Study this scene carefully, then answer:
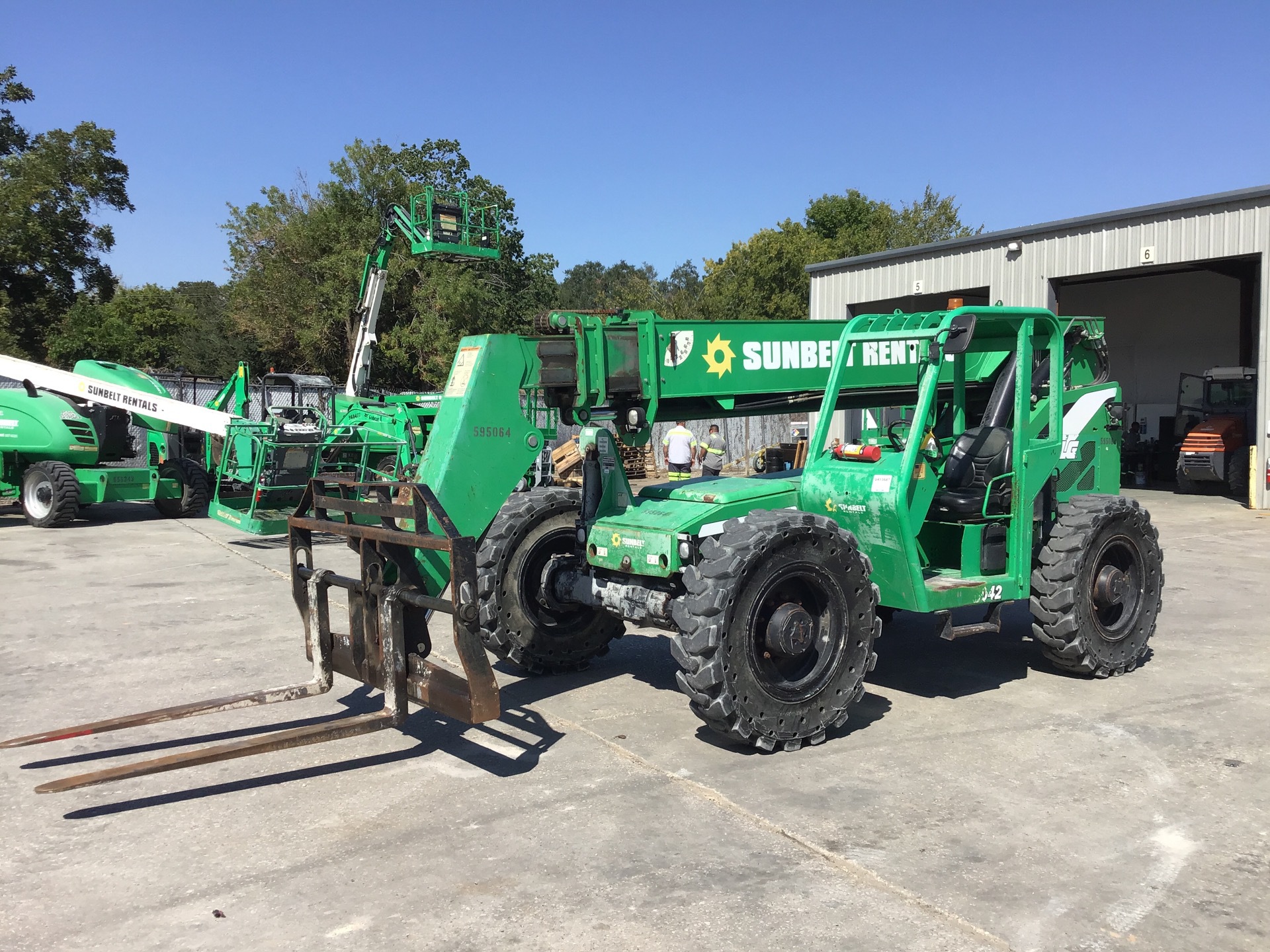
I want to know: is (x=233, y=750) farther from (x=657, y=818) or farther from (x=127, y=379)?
(x=127, y=379)

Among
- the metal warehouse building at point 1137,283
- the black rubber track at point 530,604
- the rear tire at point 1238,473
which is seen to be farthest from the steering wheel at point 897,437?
the rear tire at point 1238,473

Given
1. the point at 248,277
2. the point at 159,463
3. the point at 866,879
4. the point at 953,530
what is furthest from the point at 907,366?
the point at 248,277

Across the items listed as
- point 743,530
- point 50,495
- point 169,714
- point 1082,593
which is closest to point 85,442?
point 50,495

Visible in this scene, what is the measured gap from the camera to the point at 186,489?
18594mm

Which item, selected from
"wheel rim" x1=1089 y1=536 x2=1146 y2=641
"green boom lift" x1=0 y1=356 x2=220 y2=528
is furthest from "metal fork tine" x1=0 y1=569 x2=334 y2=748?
"green boom lift" x1=0 y1=356 x2=220 y2=528

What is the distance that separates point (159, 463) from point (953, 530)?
52.0ft

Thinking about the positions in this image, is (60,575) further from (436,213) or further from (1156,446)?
(1156,446)

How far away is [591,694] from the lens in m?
7.09

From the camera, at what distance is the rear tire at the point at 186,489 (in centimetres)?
1853

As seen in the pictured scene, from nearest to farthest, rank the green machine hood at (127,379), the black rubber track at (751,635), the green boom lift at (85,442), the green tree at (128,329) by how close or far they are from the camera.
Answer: the black rubber track at (751,635) < the green boom lift at (85,442) < the green machine hood at (127,379) < the green tree at (128,329)

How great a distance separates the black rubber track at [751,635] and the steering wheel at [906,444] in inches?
39.6

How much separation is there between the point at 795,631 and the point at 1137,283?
30.0m

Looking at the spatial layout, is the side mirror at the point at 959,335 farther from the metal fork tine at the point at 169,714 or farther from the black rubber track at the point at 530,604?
the metal fork tine at the point at 169,714

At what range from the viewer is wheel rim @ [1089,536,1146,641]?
7164 mm
